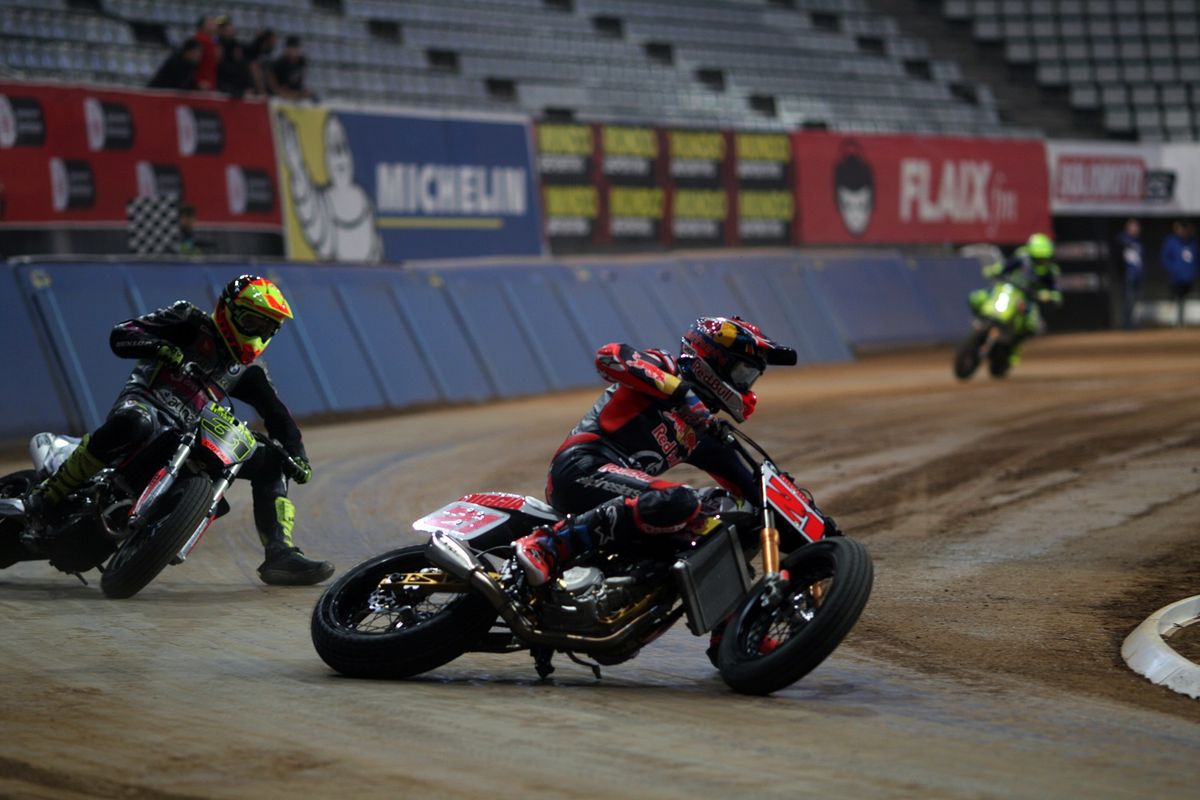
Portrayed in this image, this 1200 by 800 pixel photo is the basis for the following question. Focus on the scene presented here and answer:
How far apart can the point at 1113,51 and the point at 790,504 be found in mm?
34433

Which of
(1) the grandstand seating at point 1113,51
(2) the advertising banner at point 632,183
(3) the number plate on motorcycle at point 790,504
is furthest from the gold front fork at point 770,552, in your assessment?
(1) the grandstand seating at point 1113,51

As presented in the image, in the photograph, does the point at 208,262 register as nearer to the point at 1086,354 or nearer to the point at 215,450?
the point at 215,450

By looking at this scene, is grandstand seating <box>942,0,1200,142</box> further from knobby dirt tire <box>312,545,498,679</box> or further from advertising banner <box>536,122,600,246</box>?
knobby dirt tire <box>312,545,498,679</box>

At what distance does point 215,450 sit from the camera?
895 cm

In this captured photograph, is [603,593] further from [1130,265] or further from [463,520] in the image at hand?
[1130,265]

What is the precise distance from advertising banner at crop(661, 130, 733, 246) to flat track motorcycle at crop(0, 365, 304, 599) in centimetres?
1700

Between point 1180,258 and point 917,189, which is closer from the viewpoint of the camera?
point 917,189

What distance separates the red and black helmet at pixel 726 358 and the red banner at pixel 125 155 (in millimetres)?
11671

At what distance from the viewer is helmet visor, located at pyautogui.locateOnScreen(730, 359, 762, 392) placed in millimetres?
6953

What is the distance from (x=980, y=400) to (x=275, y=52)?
10780 mm

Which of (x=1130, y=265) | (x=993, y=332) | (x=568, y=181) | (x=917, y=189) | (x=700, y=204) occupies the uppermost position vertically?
(x=568, y=181)

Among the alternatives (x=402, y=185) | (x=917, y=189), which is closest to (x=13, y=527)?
(x=402, y=185)

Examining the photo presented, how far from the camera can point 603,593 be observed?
6656 mm

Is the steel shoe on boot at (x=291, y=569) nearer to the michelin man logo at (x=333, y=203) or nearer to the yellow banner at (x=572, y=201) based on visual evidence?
the michelin man logo at (x=333, y=203)
